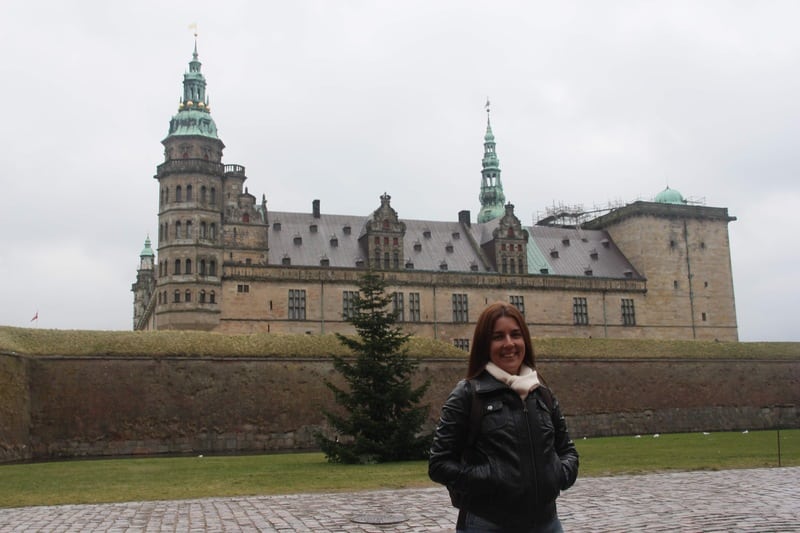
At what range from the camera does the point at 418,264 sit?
195 ft

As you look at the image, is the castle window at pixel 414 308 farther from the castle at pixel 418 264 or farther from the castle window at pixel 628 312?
the castle window at pixel 628 312

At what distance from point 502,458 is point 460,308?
5345cm

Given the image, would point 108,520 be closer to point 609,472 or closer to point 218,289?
point 609,472

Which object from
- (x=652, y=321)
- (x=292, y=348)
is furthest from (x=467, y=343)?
(x=292, y=348)

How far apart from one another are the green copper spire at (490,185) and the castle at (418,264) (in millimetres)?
16320

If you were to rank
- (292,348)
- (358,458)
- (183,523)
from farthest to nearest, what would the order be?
(292,348), (358,458), (183,523)

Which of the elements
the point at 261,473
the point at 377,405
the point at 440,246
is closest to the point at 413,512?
the point at 261,473

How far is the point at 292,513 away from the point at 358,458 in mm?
11848

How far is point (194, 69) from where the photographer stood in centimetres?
5547

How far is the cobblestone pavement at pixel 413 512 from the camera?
36.9 feet

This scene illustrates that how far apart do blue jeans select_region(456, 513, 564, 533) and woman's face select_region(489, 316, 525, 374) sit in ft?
3.33

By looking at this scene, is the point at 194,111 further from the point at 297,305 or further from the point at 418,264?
the point at 418,264

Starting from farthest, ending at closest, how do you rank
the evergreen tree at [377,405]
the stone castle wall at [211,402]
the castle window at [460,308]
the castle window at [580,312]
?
the castle window at [580,312] → the castle window at [460,308] → the stone castle wall at [211,402] → the evergreen tree at [377,405]

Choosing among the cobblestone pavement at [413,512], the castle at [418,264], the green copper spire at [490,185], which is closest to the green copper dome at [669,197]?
the castle at [418,264]
